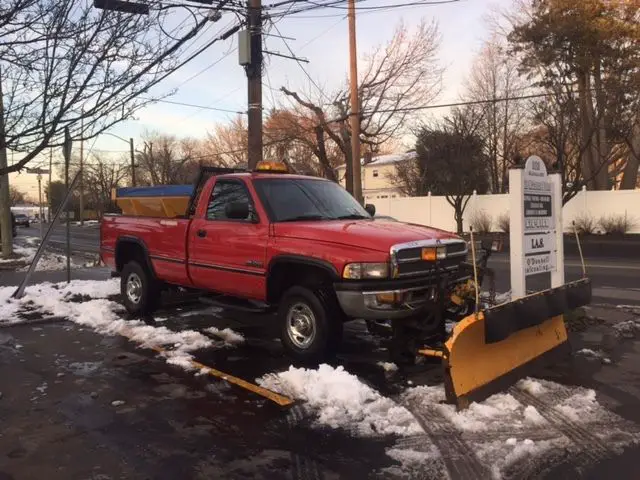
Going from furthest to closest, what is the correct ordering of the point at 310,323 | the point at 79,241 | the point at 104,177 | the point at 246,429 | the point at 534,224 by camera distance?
the point at 104,177, the point at 79,241, the point at 534,224, the point at 310,323, the point at 246,429

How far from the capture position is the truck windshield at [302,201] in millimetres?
6543

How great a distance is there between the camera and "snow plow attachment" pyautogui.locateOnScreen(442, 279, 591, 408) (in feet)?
15.3

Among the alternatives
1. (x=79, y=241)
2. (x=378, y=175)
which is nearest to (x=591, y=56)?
(x=79, y=241)

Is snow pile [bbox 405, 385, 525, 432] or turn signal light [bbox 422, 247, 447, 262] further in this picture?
turn signal light [bbox 422, 247, 447, 262]

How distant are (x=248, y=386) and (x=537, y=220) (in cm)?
355

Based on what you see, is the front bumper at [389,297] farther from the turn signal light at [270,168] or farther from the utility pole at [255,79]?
the utility pole at [255,79]

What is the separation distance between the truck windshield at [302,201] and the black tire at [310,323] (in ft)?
3.06

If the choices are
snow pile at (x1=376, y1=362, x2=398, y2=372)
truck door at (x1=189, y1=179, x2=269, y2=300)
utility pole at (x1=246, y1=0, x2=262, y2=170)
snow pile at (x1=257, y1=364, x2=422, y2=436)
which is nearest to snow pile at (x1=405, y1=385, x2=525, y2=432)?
snow pile at (x1=257, y1=364, x2=422, y2=436)

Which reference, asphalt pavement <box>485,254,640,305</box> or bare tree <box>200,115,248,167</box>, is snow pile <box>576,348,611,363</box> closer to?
asphalt pavement <box>485,254,640,305</box>

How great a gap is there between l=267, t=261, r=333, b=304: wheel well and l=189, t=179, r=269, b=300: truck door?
105 mm

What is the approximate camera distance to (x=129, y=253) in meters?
9.06

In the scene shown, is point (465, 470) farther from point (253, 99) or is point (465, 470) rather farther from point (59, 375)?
point (253, 99)

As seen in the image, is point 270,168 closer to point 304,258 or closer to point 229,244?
point 229,244

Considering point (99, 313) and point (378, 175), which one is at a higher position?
point (378, 175)
